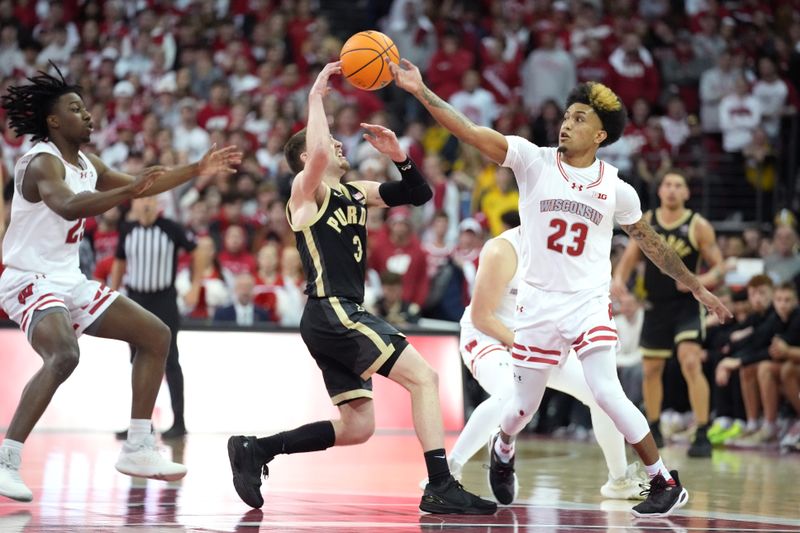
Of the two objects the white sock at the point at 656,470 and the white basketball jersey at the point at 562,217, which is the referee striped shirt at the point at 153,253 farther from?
the white sock at the point at 656,470

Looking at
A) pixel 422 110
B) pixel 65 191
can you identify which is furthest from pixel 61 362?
pixel 422 110

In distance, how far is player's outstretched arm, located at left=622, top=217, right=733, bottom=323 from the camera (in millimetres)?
7570

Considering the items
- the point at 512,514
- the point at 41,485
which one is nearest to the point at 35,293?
the point at 41,485

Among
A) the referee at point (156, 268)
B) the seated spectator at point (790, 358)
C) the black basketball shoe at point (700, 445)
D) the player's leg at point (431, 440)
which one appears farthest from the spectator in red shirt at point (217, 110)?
the player's leg at point (431, 440)

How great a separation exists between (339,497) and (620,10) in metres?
14.4

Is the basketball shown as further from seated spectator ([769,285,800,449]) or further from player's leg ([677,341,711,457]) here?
seated spectator ([769,285,800,449])

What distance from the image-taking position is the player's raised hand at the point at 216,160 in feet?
24.0

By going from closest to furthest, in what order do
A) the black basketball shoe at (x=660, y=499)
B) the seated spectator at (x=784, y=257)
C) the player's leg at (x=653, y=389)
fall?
the black basketball shoe at (x=660, y=499) < the player's leg at (x=653, y=389) < the seated spectator at (x=784, y=257)

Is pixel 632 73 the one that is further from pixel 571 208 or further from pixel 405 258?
pixel 571 208

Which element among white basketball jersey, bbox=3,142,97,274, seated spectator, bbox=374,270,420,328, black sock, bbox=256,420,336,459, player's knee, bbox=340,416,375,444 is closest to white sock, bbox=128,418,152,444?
black sock, bbox=256,420,336,459

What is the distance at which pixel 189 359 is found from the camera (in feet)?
43.7

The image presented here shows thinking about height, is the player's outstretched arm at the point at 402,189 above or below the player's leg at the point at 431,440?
above

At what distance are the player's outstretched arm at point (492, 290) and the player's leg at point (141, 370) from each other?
1.93 meters

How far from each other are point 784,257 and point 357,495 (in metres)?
8.65
